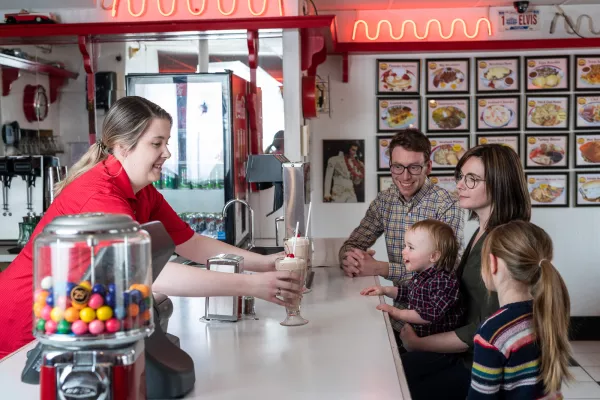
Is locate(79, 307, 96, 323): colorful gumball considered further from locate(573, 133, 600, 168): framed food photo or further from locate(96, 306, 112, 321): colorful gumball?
locate(573, 133, 600, 168): framed food photo

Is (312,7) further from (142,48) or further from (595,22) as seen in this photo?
(595,22)

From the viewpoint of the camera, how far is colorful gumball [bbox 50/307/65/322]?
1.28 meters

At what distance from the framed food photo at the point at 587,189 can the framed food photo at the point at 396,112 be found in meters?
1.42

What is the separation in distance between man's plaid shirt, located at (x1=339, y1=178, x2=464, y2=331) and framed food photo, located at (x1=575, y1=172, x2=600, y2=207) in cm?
294

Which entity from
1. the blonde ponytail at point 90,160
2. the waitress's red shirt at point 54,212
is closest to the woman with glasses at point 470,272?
the waitress's red shirt at point 54,212

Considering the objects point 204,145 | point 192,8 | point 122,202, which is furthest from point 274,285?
point 192,8

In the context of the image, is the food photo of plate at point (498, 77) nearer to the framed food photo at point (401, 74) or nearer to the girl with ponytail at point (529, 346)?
the framed food photo at point (401, 74)

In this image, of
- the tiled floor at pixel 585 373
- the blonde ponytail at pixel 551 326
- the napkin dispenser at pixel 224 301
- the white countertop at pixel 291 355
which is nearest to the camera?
the white countertop at pixel 291 355

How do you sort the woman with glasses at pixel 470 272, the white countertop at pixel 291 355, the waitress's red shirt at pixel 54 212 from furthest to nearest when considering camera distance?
the woman with glasses at pixel 470 272 < the waitress's red shirt at pixel 54 212 < the white countertop at pixel 291 355

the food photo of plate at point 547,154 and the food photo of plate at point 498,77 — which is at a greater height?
the food photo of plate at point 498,77

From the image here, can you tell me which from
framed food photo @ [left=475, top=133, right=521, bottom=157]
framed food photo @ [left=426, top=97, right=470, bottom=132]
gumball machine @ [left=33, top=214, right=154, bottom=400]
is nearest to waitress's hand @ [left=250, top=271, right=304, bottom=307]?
gumball machine @ [left=33, top=214, right=154, bottom=400]

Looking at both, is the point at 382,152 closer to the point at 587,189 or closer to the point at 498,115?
the point at 498,115

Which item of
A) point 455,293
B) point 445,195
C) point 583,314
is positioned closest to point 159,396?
point 455,293

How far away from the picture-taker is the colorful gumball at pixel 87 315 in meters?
1.27
